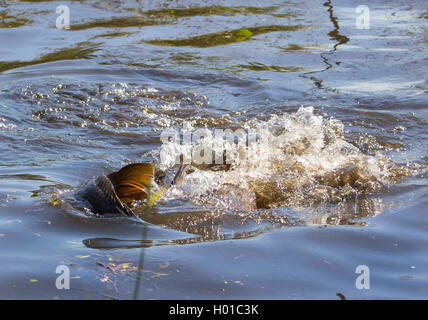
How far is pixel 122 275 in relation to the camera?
8.34 feet

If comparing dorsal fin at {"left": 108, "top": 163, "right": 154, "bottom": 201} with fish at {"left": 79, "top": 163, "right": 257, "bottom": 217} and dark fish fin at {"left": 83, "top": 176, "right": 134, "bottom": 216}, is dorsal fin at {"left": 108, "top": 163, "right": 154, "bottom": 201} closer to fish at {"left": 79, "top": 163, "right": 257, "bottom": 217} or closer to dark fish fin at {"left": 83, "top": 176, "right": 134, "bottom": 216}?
fish at {"left": 79, "top": 163, "right": 257, "bottom": 217}

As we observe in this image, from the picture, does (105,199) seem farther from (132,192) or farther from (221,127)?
(221,127)

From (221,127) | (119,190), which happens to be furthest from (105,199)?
(221,127)

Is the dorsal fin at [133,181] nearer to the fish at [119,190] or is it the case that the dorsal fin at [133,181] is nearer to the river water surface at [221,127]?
the fish at [119,190]

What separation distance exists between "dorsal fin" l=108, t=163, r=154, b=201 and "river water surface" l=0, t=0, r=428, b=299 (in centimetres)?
12

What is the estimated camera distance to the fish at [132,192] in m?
3.15

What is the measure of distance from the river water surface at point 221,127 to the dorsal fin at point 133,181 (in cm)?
12

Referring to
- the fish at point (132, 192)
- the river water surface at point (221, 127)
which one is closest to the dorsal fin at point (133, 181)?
the fish at point (132, 192)

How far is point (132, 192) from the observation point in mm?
3367

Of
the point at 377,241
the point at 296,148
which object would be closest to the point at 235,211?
the point at 377,241

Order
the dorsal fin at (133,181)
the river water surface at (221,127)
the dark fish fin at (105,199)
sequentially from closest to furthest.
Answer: the river water surface at (221,127), the dark fish fin at (105,199), the dorsal fin at (133,181)

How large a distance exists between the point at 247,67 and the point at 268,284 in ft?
15.3
